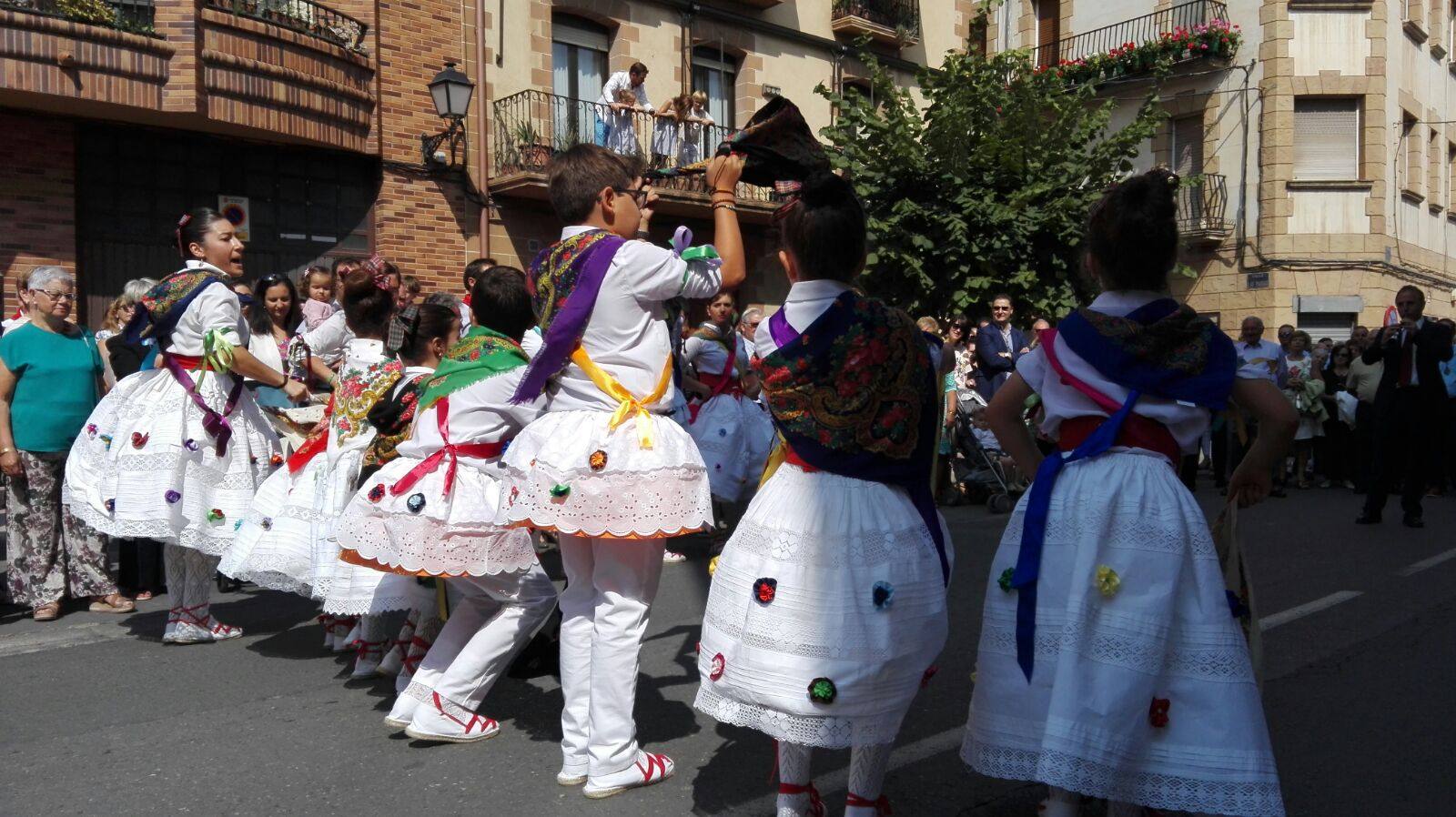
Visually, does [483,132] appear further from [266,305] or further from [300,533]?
[300,533]

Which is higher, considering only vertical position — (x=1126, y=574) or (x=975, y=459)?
(x=1126, y=574)

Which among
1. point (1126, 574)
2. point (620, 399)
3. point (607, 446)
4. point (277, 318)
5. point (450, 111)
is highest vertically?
point (450, 111)

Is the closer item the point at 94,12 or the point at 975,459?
the point at 975,459

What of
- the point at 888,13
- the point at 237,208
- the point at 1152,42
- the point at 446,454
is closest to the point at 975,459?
the point at 446,454

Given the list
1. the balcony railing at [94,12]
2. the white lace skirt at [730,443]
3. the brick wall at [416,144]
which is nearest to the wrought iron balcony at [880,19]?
the brick wall at [416,144]

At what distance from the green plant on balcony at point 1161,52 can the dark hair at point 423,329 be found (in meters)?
20.8

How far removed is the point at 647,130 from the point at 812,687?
613 inches

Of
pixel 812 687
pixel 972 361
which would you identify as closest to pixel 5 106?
pixel 972 361

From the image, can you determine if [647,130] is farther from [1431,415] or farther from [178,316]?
[178,316]

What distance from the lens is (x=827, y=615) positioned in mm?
2965

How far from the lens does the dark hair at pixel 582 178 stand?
12.4ft

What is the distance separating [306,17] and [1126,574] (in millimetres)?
14149

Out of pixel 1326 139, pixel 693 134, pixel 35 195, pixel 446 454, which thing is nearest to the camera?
pixel 446 454

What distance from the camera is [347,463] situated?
17.6 feet
